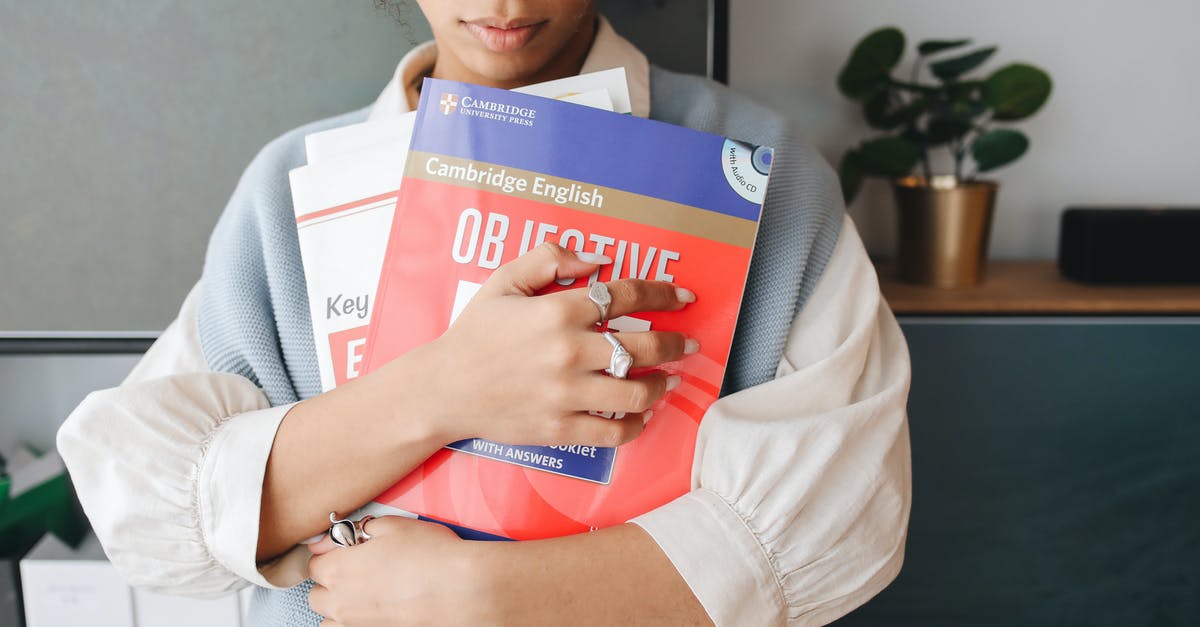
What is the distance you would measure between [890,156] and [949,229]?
123 mm

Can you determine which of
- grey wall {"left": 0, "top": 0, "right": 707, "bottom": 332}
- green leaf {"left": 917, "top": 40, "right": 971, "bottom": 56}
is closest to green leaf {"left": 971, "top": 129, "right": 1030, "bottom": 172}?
green leaf {"left": 917, "top": 40, "right": 971, "bottom": 56}

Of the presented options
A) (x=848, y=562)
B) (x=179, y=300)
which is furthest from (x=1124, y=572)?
(x=179, y=300)

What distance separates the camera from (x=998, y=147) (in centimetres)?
105

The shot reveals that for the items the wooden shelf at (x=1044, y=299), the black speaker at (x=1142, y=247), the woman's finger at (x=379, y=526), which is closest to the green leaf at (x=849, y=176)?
the wooden shelf at (x=1044, y=299)

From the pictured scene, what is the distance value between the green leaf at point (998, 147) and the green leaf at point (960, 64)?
93mm

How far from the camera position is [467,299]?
0.59 metres

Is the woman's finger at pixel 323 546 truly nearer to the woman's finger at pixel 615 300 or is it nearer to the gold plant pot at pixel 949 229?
the woman's finger at pixel 615 300

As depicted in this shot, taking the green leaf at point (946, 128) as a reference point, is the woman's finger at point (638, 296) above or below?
below

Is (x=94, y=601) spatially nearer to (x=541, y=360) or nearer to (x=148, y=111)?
(x=148, y=111)

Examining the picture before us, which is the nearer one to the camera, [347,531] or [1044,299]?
[347,531]

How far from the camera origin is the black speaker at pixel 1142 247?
3.33ft

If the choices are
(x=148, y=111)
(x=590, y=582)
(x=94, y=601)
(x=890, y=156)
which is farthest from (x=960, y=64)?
(x=94, y=601)

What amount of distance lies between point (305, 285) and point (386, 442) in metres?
0.19

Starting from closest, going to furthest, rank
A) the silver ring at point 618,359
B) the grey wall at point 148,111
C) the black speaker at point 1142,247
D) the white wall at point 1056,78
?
the silver ring at point 618,359, the grey wall at point 148,111, the black speaker at point 1142,247, the white wall at point 1056,78
